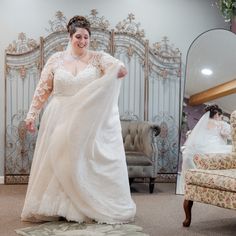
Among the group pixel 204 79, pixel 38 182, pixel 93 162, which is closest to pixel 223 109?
pixel 204 79

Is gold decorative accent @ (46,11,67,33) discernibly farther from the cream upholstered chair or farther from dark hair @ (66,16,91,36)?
the cream upholstered chair

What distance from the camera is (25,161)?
589 cm

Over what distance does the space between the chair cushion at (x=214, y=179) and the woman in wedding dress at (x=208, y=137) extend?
131 centimetres

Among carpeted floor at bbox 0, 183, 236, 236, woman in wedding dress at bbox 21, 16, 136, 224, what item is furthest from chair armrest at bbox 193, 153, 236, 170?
woman in wedding dress at bbox 21, 16, 136, 224

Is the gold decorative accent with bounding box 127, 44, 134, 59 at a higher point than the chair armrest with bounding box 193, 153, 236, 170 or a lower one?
higher

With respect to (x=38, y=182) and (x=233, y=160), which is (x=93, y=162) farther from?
(x=233, y=160)

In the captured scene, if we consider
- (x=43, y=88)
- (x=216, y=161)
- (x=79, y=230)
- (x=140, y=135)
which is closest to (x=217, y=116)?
(x=140, y=135)

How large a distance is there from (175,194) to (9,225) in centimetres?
221

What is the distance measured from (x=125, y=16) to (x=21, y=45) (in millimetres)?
1424

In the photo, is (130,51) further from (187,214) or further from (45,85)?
(187,214)

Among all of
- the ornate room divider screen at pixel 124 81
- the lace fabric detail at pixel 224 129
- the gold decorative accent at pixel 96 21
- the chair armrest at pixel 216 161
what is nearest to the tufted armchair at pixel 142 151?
the ornate room divider screen at pixel 124 81

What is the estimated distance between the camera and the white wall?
5.89 m

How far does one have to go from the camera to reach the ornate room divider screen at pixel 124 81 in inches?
231

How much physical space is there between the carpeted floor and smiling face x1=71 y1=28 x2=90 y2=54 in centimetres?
145
